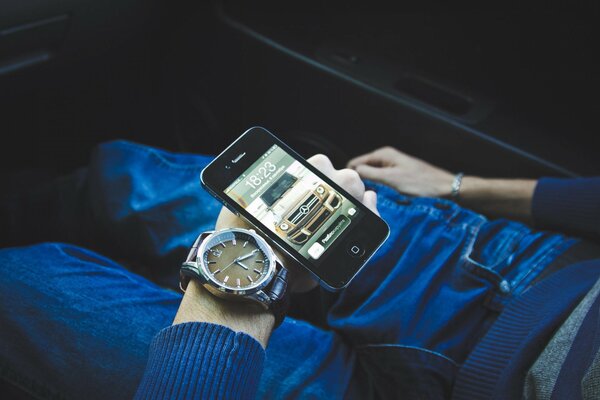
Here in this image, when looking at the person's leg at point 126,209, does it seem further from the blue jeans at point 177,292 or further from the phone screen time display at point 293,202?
the phone screen time display at point 293,202

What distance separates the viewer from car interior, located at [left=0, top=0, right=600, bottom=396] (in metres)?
1.15

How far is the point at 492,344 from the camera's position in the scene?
2.61ft

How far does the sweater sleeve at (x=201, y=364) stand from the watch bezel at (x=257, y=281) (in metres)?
0.05

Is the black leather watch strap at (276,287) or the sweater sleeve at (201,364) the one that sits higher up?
the black leather watch strap at (276,287)

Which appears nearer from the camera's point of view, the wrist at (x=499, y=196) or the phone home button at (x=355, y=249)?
the phone home button at (x=355, y=249)

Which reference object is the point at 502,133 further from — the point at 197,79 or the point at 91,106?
the point at 91,106

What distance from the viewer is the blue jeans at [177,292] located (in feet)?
2.55

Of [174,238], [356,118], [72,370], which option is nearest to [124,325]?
[72,370]

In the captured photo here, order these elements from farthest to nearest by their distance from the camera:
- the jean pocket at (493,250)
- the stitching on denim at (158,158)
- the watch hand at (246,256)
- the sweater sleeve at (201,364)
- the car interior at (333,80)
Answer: the car interior at (333,80) → the stitching on denim at (158,158) → the jean pocket at (493,250) → the watch hand at (246,256) → the sweater sleeve at (201,364)

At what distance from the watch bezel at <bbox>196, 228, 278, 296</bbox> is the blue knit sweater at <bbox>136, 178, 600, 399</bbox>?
5 cm

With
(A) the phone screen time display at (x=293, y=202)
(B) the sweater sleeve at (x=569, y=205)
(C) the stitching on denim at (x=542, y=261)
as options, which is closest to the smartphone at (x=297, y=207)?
(A) the phone screen time display at (x=293, y=202)

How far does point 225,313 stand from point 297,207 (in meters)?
0.18

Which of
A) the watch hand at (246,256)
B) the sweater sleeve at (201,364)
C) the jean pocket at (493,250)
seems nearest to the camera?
the sweater sleeve at (201,364)

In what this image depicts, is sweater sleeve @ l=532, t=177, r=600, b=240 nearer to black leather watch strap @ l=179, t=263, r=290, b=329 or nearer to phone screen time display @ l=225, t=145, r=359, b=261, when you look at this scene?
phone screen time display @ l=225, t=145, r=359, b=261
